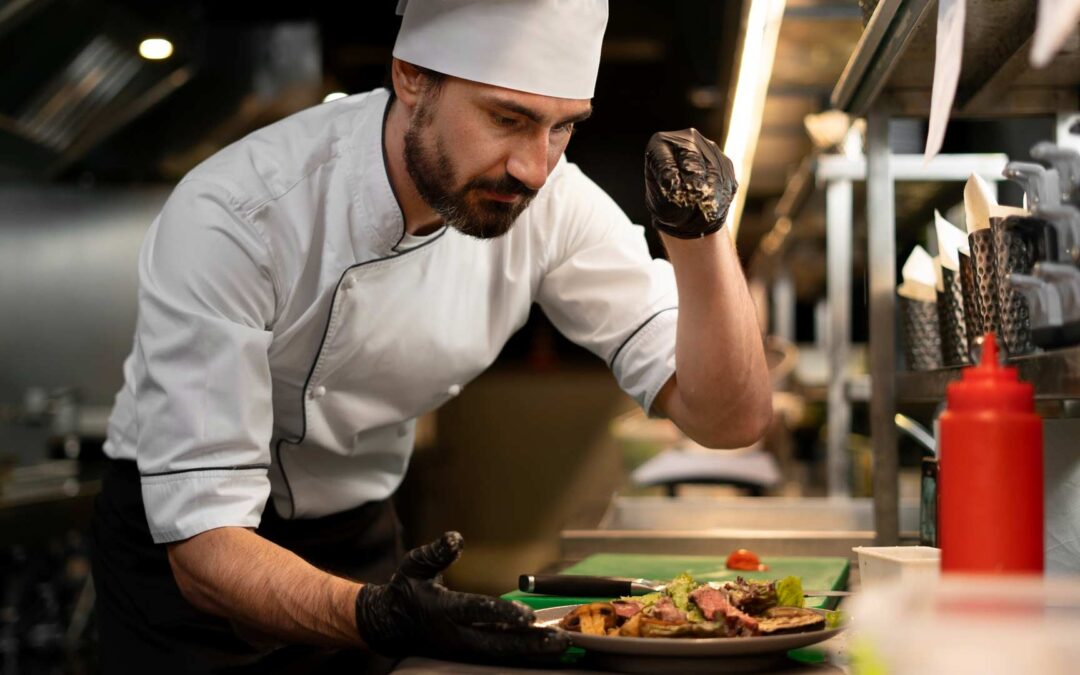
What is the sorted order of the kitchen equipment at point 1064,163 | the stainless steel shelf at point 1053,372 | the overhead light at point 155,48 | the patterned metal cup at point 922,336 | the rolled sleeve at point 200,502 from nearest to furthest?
1. the stainless steel shelf at point 1053,372
2. the kitchen equipment at point 1064,163
3. the rolled sleeve at point 200,502
4. the patterned metal cup at point 922,336
5. the overhead light at point 155,48

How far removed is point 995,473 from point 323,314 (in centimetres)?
109

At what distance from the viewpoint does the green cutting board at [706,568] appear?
1479 mm

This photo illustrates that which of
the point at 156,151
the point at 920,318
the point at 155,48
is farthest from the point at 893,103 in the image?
the point at 156,151

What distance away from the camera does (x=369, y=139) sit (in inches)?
63.4

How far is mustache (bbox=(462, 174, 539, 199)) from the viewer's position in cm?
141

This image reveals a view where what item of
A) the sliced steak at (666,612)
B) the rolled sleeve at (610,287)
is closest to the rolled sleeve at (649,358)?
the rolled sleeve at (610,287)

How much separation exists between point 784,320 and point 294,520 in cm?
452

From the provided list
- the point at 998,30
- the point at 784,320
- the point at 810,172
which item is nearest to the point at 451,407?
the point at 784,320

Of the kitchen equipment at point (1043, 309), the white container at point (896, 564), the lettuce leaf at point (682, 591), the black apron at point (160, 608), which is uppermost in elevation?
the kitchen equipment at point (1043, 309)

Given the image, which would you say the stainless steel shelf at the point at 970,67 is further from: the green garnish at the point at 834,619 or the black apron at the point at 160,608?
the black apron at the point at 160,608

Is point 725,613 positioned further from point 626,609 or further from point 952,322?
point 952,322

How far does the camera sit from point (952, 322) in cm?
133

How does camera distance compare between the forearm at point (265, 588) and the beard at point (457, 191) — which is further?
the beard at point (457, 191)

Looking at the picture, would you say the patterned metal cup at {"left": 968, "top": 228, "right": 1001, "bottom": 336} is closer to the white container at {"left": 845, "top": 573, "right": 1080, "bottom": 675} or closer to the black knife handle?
the black knife handle
